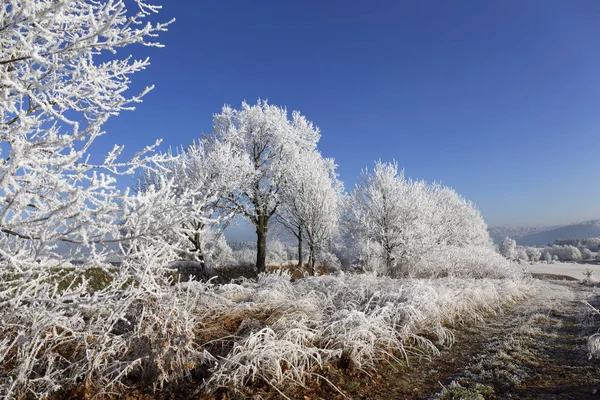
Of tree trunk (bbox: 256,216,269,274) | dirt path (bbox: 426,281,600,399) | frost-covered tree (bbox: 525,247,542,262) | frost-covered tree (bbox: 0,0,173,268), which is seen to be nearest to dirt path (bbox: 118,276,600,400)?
dirt path (bbox: 426,281,600,399)

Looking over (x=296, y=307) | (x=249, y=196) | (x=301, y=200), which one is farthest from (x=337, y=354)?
(x=249, y=196)

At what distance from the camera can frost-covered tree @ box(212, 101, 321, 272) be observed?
16344mm

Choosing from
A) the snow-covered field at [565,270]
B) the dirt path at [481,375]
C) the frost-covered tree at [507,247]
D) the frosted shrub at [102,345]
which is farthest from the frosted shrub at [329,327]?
the frost-covered tree at [507,247]

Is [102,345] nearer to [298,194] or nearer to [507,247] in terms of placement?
[298,194]

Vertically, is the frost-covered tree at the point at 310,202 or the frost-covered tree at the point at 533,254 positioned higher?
the frost-covered tree at the point at 310,202

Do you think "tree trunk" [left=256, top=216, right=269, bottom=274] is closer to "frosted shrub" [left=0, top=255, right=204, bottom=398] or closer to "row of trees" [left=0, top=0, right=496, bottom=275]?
"row of trees" [left=0, top=0, right=496, bottom=275]

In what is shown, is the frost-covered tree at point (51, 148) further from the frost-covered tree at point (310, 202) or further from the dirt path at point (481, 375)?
the frost-covered tree at point (310, 202)

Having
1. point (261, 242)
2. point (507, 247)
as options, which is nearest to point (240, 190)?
point (261, 242)

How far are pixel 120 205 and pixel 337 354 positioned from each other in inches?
117

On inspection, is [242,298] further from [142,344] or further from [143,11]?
[143,11]

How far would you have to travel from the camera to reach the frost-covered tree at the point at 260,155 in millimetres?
16344

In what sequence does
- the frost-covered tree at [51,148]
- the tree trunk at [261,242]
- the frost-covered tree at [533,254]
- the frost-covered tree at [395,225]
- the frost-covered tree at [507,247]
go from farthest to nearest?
the frost-covered tree at [533,254]
the frost-covered tree at [507,247]
the tree trunk at [261,242]
the frost-covered tree at [395,225]
the frost-covered tree at [51,148]

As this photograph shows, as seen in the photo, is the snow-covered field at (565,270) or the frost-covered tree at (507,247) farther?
the frost-covered tree at (507,247)

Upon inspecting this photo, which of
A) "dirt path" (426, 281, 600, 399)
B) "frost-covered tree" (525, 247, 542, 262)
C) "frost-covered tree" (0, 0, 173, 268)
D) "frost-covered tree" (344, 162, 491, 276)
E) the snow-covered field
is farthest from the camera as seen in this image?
"frost-covered tree" (525, 247, 542, 262)
